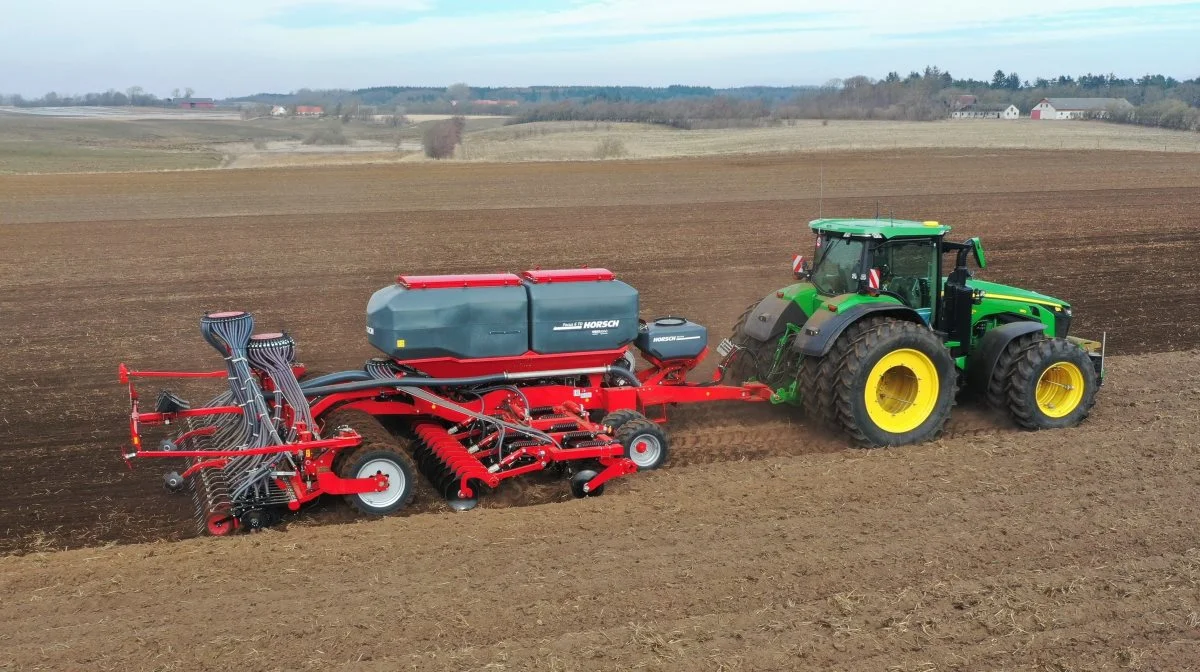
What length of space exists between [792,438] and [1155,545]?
3.24m

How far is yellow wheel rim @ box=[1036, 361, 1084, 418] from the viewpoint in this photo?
914cm

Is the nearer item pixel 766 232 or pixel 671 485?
pixel 671 485

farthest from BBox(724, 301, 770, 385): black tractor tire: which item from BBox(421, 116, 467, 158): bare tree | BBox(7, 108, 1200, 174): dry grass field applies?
BBox(421, 116, 467, 158): bare tree

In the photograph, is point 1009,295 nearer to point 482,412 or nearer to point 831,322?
point 831,322

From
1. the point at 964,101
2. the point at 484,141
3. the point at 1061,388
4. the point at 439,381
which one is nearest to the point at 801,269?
the point at 1061,388

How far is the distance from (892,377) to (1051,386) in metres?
1.52

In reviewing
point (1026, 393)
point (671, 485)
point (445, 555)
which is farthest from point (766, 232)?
point (445, 555)

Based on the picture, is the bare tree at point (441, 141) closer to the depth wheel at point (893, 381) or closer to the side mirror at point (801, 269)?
the side mirror at point (801, 269)

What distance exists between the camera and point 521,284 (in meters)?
8.35

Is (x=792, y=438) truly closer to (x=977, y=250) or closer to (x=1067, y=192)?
(x=977, y=250)

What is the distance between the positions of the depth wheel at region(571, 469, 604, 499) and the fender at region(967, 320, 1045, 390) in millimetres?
3773

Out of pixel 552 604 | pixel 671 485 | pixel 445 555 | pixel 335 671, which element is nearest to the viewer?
pixel 335 671

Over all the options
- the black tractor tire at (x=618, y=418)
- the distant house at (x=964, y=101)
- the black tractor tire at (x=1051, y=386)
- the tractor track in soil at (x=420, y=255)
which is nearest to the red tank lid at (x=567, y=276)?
the black tractor tire at (x=618, y=418)

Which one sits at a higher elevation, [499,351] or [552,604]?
[499,351]
